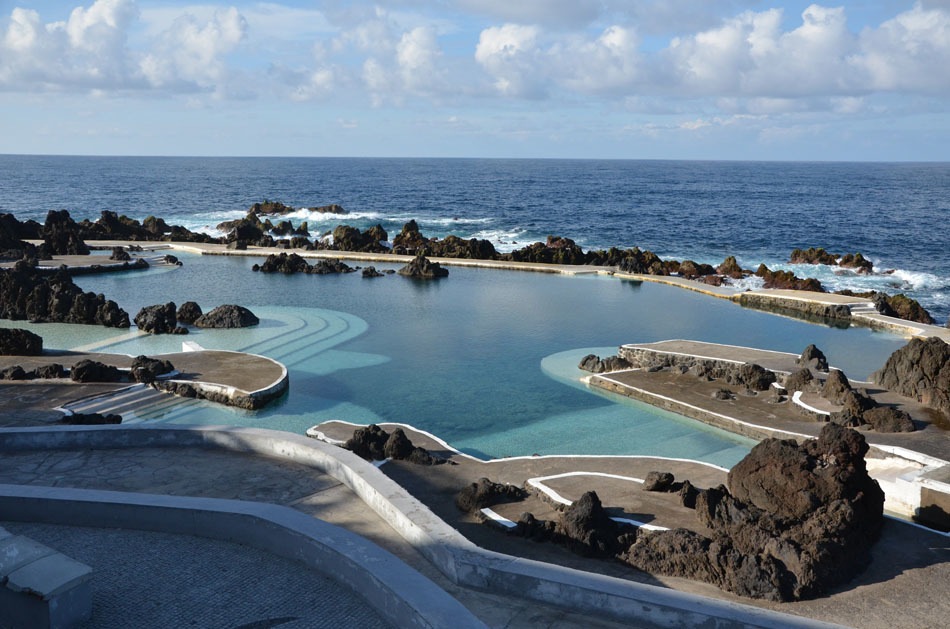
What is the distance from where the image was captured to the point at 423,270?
1526 inches

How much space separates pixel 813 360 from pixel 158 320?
20.4 meters

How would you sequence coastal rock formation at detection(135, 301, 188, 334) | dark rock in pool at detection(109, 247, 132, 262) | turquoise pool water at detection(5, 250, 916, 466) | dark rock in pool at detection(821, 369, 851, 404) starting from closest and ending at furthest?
dark rock in pool at detection(821, 369, 851, 404), turquoise pool water at detection(5, 250, 916, 466), coastal rock formation at detection(135, 301, 188, 334), dark rock in pool at detection(109, 247, 132, 262)

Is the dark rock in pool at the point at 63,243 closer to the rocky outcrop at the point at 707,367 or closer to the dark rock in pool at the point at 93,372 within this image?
the dark rock in pool at the point at 93,372

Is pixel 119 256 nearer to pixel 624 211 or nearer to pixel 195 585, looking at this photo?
pixel 195 585

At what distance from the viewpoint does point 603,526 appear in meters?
9.93

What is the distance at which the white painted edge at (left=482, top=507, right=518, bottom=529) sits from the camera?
10509 millimetres

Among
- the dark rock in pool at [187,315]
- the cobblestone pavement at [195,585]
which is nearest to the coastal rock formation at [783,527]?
the cobblestone pavement at [195,585]

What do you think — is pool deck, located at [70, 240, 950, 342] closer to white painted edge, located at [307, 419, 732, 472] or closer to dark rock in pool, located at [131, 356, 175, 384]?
white painted edge, located at [307, 419, 732, 472]

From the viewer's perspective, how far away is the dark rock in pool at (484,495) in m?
11.2

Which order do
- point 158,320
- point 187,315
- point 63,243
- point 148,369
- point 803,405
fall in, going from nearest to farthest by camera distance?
point 803,405 → point 148,369 → point 158,320 → point 187,315 → point 63,243

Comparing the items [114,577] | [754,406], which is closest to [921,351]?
[754,406]

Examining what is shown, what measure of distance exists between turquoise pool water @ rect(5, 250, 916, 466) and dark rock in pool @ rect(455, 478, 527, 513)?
391cm

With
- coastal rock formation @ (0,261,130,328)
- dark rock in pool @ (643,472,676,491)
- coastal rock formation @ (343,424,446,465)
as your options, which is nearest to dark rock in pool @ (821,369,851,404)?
dark rock in pool @ (643,472,676,491)

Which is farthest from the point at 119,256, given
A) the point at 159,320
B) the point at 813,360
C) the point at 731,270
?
the point at 813,360
